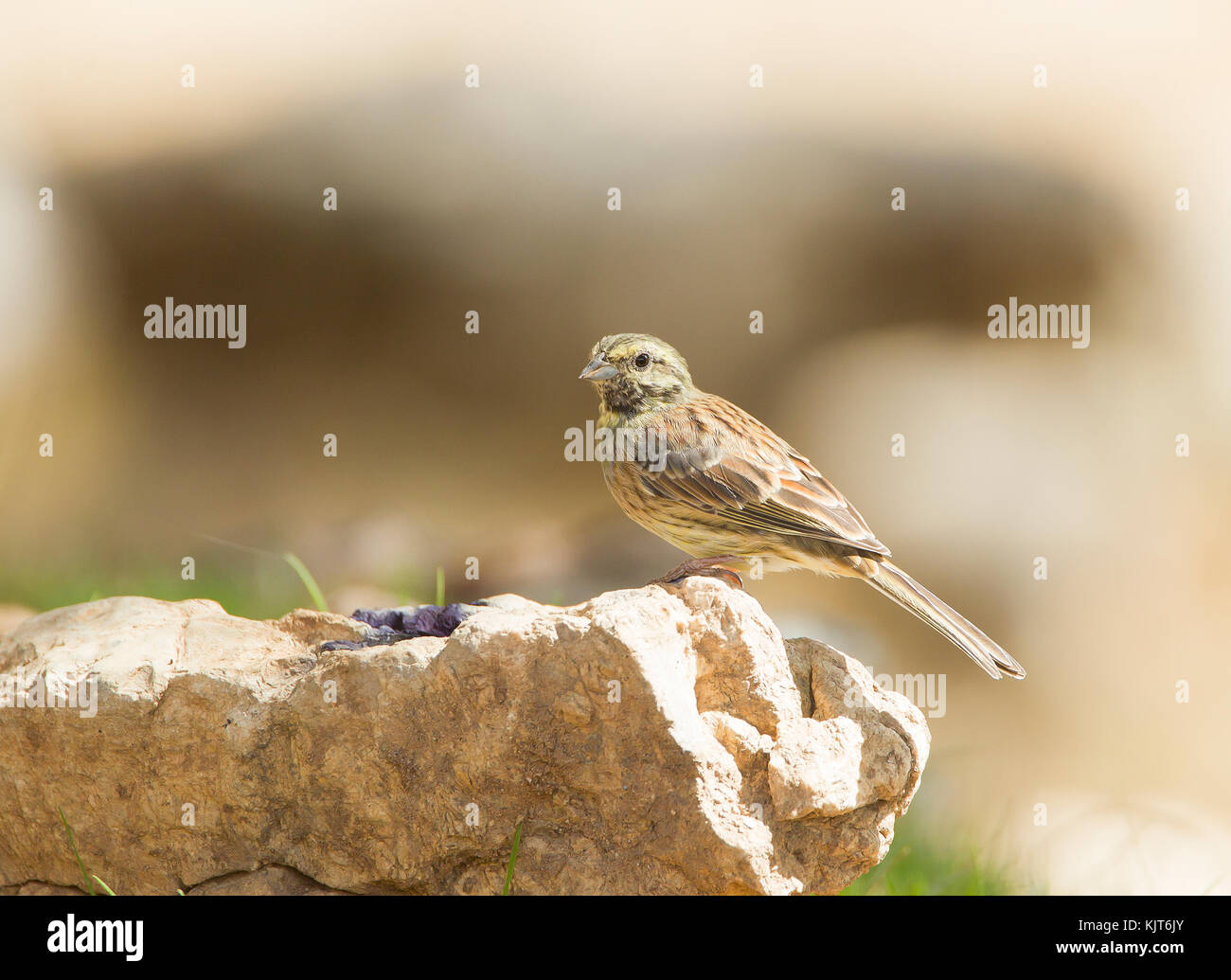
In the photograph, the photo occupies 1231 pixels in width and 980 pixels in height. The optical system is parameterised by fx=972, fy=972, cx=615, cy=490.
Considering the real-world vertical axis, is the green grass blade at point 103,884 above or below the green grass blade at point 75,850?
below

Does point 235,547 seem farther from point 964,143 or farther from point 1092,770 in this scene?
point 1092,770

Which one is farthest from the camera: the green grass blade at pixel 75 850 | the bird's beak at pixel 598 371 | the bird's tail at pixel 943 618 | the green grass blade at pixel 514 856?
the bird's beak at pixel 598 371

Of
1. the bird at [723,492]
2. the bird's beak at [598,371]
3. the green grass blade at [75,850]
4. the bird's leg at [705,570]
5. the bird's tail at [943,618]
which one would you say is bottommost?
the green grass blade at [75,850]

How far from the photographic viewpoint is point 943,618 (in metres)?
3.43

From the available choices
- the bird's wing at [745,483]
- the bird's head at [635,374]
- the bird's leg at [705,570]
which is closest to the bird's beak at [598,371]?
the bird's head at [635,374]

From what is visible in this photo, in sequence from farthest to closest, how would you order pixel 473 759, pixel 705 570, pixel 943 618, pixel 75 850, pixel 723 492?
pixel 705 570 < pixel 723 492 < pixel 943 618 < pixel 75 850 < pixel 473 759

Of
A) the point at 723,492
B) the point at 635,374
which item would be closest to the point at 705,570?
the point at 723,492

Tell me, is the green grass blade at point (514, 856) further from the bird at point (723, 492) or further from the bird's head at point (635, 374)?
the bird's head at point (635, 374)

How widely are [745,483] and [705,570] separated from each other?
38cm

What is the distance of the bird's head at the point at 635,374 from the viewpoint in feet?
13.0

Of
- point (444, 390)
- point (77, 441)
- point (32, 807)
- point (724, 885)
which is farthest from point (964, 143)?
point (77, 441)

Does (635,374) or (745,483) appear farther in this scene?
(635,374)

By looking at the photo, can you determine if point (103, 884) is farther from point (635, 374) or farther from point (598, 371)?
point (635, 374)

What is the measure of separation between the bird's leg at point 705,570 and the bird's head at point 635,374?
715 millimetres
